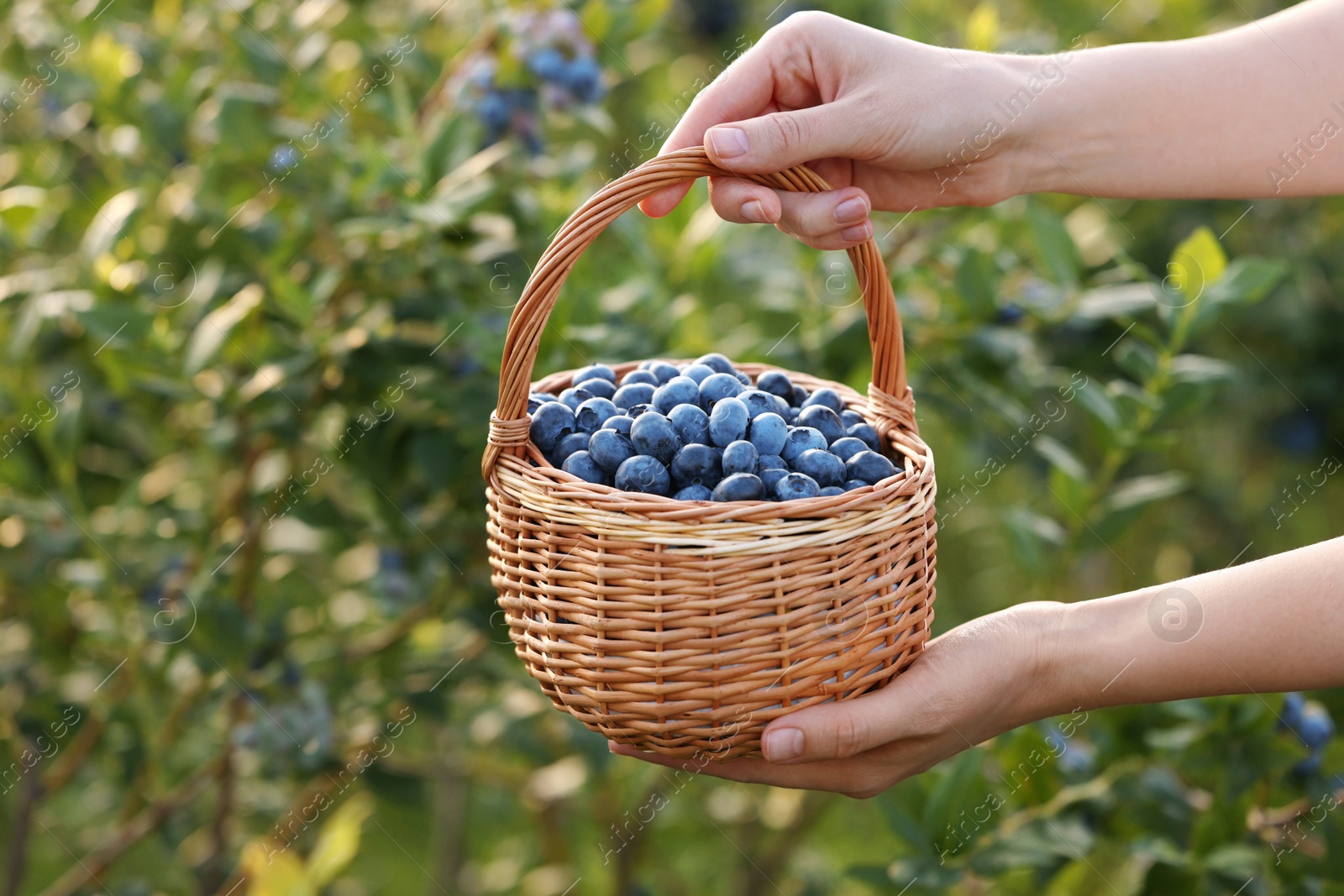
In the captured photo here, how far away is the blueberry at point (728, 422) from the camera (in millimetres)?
776

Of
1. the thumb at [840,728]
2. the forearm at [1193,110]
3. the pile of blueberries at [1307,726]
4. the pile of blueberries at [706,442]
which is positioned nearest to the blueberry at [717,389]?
the pile of blueberries at [706,442]

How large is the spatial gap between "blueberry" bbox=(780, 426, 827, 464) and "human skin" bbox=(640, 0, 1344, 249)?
179 millimetres

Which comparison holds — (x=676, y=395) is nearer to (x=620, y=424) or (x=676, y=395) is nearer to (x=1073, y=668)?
(x=620, y=424)

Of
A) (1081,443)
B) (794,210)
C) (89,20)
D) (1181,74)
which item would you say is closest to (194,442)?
(89,20)

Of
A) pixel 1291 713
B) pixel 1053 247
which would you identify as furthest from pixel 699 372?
pixel 1291 713

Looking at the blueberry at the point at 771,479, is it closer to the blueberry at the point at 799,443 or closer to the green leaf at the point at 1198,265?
the blueberry at the point at 799,443

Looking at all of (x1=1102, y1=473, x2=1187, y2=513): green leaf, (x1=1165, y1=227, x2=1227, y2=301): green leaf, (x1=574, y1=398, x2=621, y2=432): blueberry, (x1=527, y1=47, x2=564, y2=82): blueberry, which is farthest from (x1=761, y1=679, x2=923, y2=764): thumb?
(x1=527, y1=47, x2=564, y2=82): blueberry

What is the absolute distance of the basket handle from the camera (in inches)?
29.3

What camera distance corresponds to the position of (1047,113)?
1.04 meters

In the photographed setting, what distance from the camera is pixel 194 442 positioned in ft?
4.69

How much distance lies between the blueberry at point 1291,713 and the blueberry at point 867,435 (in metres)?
0.57

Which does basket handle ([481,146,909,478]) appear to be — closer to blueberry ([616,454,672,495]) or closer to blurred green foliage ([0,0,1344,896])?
blueberry ([616,454,672,495])

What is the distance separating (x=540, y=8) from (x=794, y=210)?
0.53 m

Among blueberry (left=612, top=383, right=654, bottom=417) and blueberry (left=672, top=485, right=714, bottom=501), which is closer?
blueberry (left=672, top=485, right=714, bottom=501)
